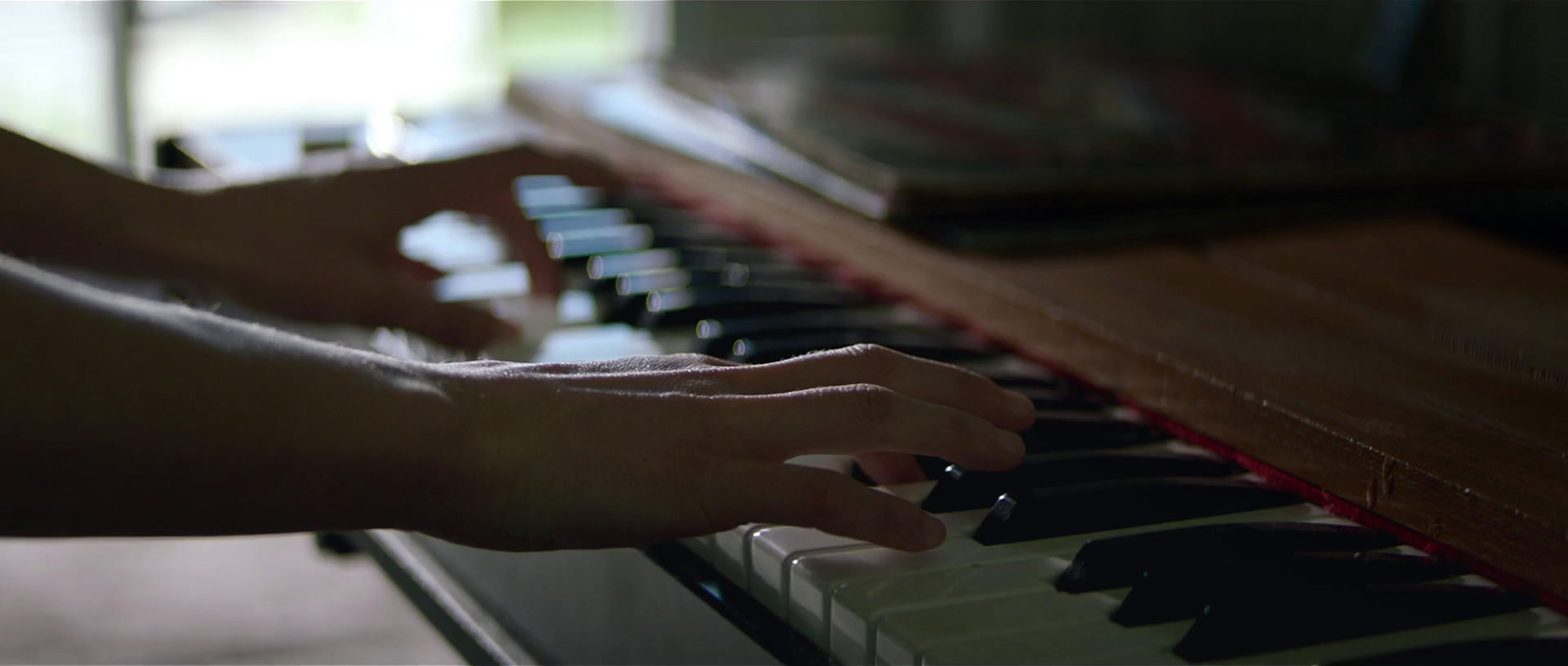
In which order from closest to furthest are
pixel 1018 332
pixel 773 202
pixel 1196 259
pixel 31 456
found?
pixel 31 456
pixel 1018 332
pixel 1196 259
pixel 773 202

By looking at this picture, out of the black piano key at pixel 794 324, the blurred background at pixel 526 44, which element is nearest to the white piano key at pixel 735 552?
the black piano key at pixel 794 324

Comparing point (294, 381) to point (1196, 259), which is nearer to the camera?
point (294, 381)

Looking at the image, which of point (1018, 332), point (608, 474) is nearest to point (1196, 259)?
point (1018, 332)

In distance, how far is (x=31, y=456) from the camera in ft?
1.97

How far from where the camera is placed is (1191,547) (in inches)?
30.6

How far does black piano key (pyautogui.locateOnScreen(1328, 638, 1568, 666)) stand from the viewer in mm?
673

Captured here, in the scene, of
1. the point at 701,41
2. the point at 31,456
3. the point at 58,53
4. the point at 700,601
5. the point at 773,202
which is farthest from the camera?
the point at 701,41

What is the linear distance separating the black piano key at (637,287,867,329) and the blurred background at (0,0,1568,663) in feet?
2.39

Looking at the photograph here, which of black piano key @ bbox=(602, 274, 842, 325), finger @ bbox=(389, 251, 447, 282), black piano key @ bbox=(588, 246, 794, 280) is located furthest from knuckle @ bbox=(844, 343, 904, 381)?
finger @ bbox=(389, 251, 447, 282)

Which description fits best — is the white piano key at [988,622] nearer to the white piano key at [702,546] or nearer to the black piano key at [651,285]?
the white piano key at [702,546]

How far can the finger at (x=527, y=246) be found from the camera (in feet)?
4.54

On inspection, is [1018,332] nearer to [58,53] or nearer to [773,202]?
[773,202]

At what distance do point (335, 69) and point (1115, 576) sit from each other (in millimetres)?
5351

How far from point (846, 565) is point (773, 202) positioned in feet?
2.70
